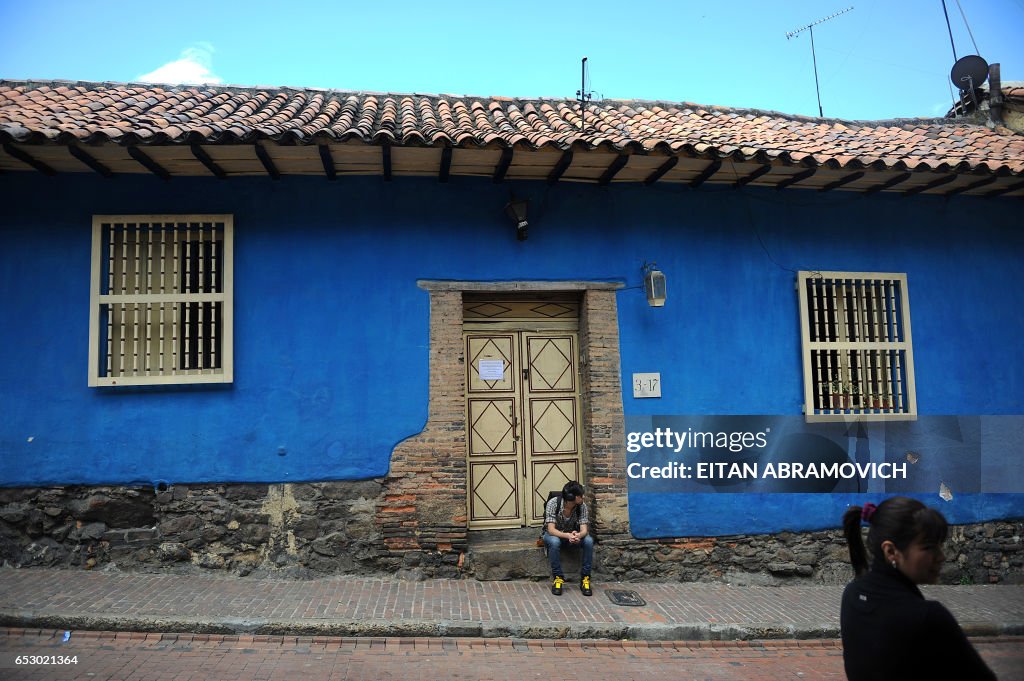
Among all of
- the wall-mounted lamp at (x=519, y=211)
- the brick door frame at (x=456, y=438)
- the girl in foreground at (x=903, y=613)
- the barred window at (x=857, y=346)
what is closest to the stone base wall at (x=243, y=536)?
the brick door frame at (x=456, y=438)

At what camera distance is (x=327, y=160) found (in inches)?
269

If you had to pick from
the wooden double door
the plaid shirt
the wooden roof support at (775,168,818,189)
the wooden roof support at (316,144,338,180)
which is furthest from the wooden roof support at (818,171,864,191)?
the wooden roof support at (316,144,338,180)

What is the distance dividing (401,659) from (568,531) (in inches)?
89.7

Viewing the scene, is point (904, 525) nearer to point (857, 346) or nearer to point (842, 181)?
point (857, 346)

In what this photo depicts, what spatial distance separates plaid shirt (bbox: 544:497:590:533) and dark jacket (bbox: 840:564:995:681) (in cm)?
467

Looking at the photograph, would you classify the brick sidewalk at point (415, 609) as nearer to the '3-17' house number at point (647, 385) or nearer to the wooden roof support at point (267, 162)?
the '3-17' house number at point (647, 385)

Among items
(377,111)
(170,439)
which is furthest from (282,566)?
(377,111)

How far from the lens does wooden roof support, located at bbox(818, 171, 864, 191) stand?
24.9 ft

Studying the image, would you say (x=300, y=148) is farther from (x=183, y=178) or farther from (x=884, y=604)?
(x=884, y=604)

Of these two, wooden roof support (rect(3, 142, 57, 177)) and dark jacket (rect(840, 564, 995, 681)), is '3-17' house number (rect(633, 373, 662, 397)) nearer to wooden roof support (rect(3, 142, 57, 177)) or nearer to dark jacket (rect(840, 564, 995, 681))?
dark jacket (rect(840, 564, 995, 681))

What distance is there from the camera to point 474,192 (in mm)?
7582

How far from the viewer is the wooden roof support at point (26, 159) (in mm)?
6342

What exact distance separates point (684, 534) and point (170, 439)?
5.57 meters

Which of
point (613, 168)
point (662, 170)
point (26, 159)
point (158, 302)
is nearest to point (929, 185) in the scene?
point (662, 170)
